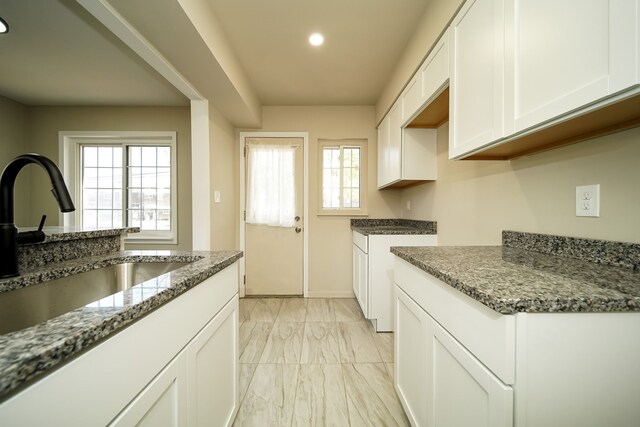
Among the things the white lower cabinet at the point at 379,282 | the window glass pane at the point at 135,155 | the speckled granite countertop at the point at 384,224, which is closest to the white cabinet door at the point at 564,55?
the white lower cabinet at the point at 379,282

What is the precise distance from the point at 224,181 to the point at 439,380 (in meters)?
2.63

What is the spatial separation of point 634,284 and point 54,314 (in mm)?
1782

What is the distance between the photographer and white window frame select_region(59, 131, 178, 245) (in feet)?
10.7

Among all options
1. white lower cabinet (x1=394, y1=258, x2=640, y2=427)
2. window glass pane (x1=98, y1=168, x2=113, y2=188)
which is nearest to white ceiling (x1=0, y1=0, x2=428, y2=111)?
window glass pane (x1=98, y1=168, x2=113, y2=188)

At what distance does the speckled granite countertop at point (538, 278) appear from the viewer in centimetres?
58

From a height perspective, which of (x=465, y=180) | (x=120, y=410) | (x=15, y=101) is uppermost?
(x=15, y=101)

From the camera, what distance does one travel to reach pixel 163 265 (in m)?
1.16

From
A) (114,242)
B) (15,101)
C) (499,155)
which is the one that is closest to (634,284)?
(499,155)

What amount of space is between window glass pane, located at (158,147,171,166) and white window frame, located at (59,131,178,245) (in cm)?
9

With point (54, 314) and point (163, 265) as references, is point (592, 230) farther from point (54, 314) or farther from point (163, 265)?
point (54, 314)

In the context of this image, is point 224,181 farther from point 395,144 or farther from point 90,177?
point 90,177

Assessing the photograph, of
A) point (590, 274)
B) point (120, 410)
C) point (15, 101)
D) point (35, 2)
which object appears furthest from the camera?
point (15, 101)

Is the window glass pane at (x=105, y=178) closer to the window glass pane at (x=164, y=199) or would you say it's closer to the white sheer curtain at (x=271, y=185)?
the window glass pane at (x=164, y=199)

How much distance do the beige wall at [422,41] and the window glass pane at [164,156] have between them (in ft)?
9.41
